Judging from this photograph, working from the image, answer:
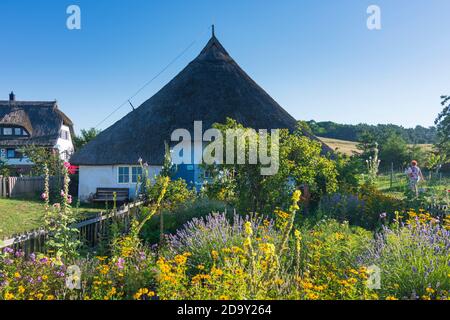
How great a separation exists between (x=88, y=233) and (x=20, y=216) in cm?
536

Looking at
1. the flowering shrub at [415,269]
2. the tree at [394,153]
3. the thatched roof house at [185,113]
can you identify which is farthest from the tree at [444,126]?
the flowering shrub at [415,269]

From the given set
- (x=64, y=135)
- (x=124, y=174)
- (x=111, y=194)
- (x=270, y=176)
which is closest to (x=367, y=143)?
(x=124, y=174)

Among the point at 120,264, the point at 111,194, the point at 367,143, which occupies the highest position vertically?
the point at 367,143

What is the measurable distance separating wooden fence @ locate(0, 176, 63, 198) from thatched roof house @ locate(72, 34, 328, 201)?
2895mm

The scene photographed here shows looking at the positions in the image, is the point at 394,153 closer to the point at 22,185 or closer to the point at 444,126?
the point at 444,126

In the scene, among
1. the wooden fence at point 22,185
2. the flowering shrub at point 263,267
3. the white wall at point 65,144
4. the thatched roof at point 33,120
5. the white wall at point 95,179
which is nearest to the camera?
the flowering shrub at point 263,267

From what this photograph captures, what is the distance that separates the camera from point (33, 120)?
33.1m

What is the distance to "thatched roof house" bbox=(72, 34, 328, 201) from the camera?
15.2 metres

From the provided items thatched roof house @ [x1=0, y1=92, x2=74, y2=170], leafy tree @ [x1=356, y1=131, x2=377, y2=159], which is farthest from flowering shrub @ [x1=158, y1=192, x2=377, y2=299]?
thatched roof house @ [x1=0, y1=92, x2=74, y2=170]

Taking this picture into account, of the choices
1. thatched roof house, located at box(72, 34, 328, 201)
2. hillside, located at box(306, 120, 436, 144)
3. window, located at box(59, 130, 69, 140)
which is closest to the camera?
thatched roof house, located at box(72, 34, 328, 201)

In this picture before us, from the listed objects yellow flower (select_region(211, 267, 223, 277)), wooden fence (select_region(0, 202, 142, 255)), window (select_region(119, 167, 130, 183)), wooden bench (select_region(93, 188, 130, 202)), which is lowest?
wooden bench (select_region(93, 188, 130, 202))

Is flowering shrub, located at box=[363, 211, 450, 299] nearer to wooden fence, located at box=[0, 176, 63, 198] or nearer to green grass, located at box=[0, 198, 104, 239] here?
green grass, located at box=[0, 198, 104, 239]

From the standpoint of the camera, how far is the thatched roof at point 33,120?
3189 centimetres

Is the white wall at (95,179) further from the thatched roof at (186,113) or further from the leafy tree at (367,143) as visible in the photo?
the leafy tree at (367,143)
